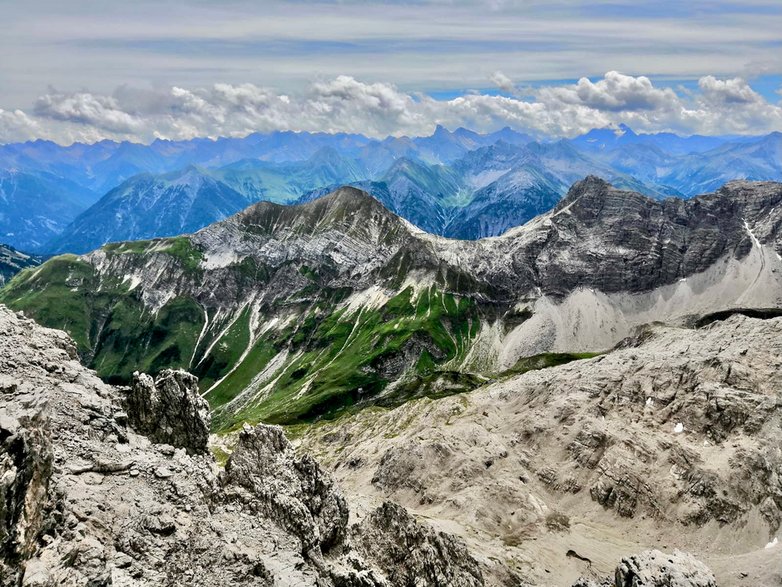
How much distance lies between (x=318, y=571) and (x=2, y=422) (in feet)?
86.3

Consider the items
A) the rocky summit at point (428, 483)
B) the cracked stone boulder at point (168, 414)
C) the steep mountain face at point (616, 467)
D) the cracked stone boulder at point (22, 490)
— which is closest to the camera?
the cracked stone boulder at point (22, 490)

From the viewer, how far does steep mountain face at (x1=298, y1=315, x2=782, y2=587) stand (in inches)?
4825

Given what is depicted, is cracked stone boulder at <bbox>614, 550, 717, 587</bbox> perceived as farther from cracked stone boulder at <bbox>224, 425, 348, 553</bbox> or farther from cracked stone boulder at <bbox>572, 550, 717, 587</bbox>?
cracked stone boulder at <bbox>224, 425, 348, 553</bbox>

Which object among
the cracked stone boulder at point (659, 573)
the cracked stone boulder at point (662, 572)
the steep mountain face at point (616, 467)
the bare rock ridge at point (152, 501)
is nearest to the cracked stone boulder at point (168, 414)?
the bare rock ridge at point (152, 501)

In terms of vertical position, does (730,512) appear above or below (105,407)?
below

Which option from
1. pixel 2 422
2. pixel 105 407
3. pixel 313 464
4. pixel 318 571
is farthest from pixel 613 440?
pixel 2 422

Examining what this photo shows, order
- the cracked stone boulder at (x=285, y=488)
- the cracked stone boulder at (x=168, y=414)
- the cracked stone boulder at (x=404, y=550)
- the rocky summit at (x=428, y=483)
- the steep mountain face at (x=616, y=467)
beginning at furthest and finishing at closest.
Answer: the steep mountain face at (x=616, y=467) < the cracked stone boulder at (x=404, y=550) < the cracked stone boulder at (x=168, y=414) < the cracked stone boulder at (x=285, y=488) < the rocky summit at (x=428, y=483)

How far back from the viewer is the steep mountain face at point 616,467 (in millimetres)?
122562

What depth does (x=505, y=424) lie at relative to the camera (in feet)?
568

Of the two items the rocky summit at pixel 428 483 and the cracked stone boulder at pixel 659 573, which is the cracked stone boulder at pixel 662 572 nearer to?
the cracked stone boulder at pixel 659 573

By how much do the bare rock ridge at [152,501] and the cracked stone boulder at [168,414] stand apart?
0.15m

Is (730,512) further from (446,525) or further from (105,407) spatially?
(105,407)

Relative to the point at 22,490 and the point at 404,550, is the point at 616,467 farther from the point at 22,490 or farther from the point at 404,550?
the point at 22,490

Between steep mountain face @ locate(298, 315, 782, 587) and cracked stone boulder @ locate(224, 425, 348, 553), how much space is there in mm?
64516
